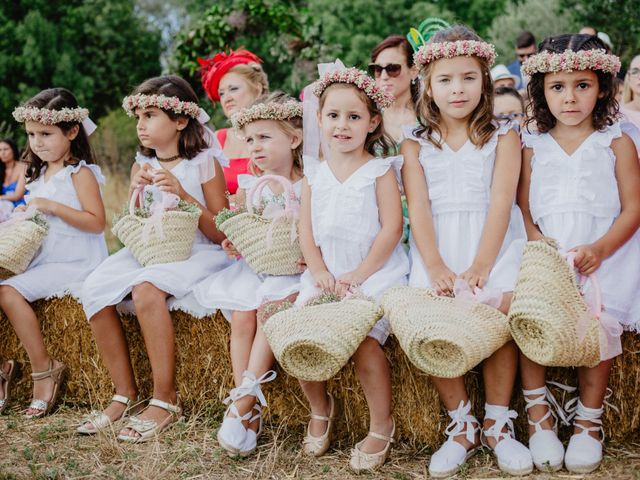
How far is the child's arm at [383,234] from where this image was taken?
3.20 m

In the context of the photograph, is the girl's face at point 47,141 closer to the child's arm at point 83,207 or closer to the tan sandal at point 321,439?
the child's arm at point 83,207

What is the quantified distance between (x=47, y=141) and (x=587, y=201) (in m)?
2.94

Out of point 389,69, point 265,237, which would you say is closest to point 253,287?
point 265,237

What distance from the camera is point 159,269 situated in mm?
3619

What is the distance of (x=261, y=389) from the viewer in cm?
341

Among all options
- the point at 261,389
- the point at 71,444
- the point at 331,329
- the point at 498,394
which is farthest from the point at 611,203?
the point at 71,444

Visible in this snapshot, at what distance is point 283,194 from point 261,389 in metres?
0.94

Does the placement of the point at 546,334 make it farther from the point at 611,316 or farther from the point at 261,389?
the point at 261,389

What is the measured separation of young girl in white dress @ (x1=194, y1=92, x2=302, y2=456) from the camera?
320 cm

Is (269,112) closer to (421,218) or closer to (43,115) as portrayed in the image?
(421,218)

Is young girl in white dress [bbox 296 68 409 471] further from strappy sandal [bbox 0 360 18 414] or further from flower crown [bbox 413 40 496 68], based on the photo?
strappy sandal [bbox 0 360 18 414]

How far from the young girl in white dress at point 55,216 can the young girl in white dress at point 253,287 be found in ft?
3.18

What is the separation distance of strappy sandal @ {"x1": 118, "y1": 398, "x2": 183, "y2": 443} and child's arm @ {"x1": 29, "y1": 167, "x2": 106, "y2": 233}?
118 centimetres

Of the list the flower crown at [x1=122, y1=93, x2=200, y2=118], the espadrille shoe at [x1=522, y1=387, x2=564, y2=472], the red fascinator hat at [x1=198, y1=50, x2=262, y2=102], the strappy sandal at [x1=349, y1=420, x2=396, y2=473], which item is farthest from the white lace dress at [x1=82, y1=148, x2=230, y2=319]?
the espadrille shoe at [x1=522, y1=387, x2=564, y2=472]
